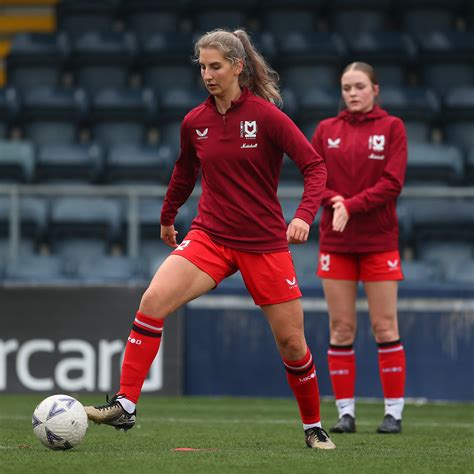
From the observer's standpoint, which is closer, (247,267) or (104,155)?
(247,267)

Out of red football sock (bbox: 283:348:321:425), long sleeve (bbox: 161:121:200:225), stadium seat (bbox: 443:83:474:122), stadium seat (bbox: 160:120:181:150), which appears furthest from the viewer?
stadium seat (bbox: 160:120:181:150)

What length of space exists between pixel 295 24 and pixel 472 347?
5753 mm

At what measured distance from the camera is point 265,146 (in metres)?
5.34

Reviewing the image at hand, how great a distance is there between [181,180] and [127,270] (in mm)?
4206

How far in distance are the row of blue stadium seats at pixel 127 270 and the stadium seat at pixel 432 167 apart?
4.46 ft

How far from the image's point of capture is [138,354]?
5.29 metres

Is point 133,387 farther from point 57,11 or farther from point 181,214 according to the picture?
point 57,11

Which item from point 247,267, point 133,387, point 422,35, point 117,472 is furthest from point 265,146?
point 422,35

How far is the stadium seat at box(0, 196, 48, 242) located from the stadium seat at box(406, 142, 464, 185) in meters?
3.50

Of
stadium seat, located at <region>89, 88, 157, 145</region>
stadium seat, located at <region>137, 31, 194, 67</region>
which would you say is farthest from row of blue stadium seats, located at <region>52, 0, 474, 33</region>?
stadium seat, located at <region>89, 88, 157, 145</region>

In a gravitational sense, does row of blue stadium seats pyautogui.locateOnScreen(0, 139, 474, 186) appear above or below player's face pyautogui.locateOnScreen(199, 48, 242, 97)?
below

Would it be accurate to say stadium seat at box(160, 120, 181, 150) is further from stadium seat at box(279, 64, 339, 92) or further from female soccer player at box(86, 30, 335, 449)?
female soccer player at box(86, 30, 335, 449)

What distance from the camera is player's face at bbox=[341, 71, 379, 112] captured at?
6.76 m

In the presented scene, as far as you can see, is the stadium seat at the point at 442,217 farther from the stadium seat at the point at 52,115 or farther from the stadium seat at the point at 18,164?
the stadium seat at the point at 52,115
